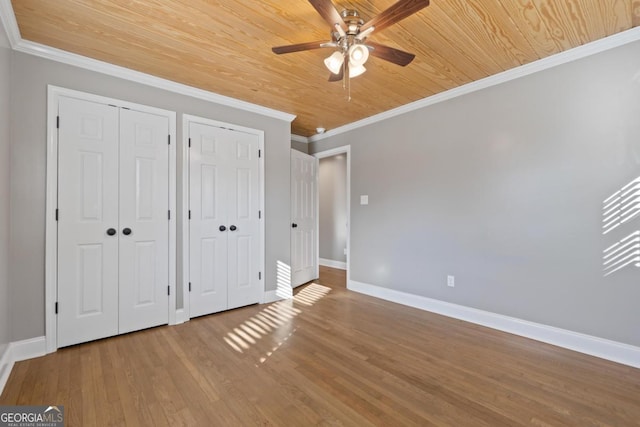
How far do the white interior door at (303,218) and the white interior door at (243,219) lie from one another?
2.70 ft

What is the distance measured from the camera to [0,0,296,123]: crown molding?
1.95 meters

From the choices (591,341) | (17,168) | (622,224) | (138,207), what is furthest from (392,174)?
(17,168)

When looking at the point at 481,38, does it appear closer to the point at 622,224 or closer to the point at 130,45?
the point at 622,224

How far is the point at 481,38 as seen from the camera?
7.08 feet

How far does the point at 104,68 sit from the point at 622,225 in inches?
178

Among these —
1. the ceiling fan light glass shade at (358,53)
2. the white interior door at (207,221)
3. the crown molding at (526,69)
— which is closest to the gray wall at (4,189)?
the white interior door at (207,221)

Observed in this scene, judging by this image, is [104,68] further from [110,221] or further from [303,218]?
[303,218]

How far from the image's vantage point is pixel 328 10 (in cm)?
156

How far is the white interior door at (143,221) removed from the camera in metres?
2.64

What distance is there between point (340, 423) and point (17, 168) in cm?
295

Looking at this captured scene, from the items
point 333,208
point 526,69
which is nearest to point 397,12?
point 526,69

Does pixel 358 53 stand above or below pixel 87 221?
above

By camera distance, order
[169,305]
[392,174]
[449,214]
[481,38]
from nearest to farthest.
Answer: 1. [481,38]
2. [169,305]
3. [449,214]
4. [392,174]

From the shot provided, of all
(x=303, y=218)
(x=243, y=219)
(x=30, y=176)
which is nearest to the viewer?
(x=30, y=176)
